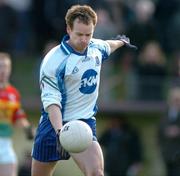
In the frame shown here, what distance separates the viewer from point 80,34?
11.1 m

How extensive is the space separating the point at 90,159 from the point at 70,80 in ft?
2.98

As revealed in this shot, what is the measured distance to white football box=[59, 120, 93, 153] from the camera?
421 inches

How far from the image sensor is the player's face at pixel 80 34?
11039 millimetres

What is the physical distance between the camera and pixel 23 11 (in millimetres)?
19719

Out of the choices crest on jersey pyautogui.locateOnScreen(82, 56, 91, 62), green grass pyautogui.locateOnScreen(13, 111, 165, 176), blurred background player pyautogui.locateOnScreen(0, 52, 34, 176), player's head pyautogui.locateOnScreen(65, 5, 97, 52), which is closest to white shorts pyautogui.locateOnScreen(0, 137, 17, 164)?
blurred background player pyautogui.locateOnScreen(0, 52, 34, 176)

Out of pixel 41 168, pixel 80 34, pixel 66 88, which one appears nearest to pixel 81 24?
pixel 80 34

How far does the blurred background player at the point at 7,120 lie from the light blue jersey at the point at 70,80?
11.1ft

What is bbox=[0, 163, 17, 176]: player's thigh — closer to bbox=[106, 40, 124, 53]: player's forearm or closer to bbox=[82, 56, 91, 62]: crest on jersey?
bbox=[106, 40, 124, 53]: player's forearm

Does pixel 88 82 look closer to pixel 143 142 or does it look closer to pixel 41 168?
pixel 41 168

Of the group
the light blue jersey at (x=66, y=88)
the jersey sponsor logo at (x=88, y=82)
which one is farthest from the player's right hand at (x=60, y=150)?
the jersey sponsor logo at (x=88, y=82)

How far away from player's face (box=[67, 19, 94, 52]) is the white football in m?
0.92

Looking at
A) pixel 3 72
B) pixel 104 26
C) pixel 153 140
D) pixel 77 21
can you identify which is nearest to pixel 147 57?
pixel 104 26

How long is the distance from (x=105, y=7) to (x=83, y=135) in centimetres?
Result: 870

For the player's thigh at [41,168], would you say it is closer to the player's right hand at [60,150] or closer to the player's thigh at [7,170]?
the player's right hand at [60,150]
